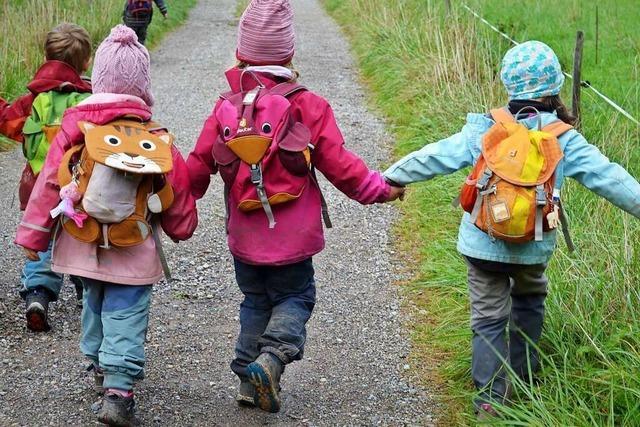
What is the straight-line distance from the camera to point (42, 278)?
468 centimetres

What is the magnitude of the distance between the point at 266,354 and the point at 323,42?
39.6 feet

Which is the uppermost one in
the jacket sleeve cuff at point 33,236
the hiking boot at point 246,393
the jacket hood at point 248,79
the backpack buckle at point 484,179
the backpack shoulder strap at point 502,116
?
the backpack shoulder strap at point 502,116

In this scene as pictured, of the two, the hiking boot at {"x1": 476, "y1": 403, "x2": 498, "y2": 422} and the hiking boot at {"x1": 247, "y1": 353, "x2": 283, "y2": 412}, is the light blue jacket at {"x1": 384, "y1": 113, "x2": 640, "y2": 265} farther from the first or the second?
the hiking boot at {"x1": 247, "y1": 353, "x2": 283, "y2": 412}

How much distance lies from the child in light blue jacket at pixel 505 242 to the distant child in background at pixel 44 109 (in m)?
1.71

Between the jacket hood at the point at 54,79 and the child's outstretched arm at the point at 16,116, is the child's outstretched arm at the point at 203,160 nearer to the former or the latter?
the jacket hood at the point at 54,79

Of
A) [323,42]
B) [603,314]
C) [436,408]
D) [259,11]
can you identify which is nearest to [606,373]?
[603,314]

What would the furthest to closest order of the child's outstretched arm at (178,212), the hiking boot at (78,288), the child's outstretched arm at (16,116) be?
the hiking boot at (78,288) < the child's outstretched arm at (16,116) < the child's outstretched arm at (178,212)

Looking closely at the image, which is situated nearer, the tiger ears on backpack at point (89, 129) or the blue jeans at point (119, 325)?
the tiger ears on backpack at point (89, 129)

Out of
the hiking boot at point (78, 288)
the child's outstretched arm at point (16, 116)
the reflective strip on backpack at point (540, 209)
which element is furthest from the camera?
the hiking boot at point (78, 288)

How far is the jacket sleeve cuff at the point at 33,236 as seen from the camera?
352 cm

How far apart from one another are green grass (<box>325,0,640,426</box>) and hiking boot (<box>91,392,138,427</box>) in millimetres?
1287

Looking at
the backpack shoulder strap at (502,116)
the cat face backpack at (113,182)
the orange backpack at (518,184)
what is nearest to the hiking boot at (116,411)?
the cat face backpack at (113,182)

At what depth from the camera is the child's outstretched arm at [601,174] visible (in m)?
3.44

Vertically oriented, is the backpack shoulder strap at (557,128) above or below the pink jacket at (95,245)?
above
